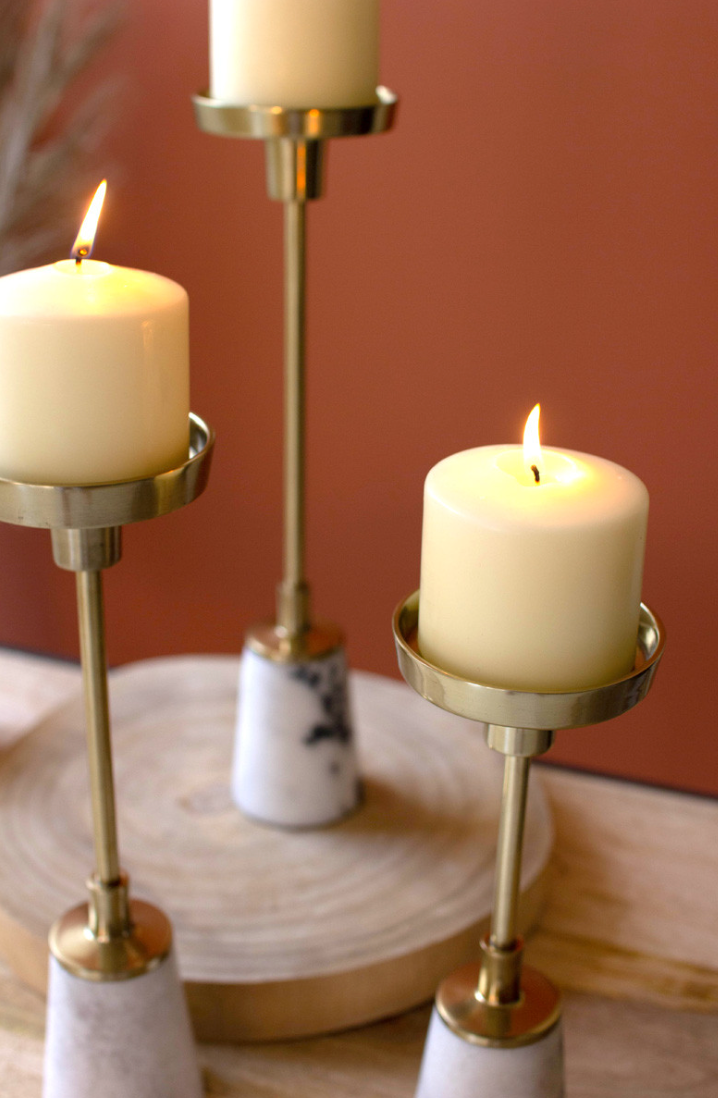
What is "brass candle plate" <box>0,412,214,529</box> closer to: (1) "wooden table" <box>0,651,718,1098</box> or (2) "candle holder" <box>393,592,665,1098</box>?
(2) "candle holder" <box>393,592,665,1098</box>

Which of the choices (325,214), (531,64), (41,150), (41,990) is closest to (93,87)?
(41,150)

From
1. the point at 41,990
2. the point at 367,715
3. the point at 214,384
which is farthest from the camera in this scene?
the point at 214,384

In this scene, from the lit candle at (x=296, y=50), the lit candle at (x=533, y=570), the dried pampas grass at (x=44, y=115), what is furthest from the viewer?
the dried pampas grass at (x=44, y=115)

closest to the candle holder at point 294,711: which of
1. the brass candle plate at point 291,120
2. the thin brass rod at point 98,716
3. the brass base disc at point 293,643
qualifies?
the brass base disc at point 293,643

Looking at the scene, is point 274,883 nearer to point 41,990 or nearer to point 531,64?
point 41,990

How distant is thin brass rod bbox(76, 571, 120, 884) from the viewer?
0.45 m

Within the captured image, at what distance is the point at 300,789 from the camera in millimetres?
714

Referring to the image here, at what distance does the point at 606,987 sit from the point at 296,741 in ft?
0.75

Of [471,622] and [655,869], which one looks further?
[655,869]

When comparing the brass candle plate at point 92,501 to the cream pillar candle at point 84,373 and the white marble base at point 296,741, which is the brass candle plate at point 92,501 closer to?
the cream pillar candle at point 84,373

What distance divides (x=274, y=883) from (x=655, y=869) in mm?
243

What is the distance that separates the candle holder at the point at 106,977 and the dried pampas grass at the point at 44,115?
44 cm

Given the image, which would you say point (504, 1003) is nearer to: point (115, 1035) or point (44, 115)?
point (115, 1035)

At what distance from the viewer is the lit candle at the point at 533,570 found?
34 cm
